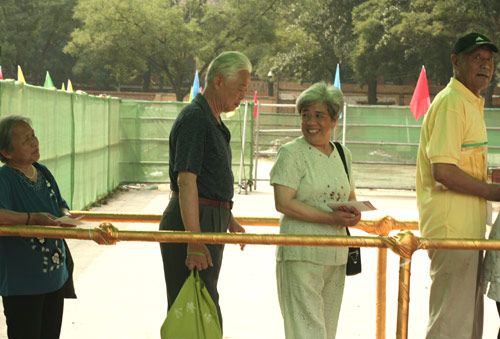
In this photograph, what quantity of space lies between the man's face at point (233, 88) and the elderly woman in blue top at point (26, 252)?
99 centimetres

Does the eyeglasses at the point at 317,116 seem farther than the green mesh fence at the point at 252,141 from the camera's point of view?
No

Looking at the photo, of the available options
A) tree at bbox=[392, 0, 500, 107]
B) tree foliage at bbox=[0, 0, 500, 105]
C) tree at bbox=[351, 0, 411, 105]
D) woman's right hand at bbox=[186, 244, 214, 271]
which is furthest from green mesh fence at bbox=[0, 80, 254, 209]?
tree at bbox=[351, 0, 411, 105]

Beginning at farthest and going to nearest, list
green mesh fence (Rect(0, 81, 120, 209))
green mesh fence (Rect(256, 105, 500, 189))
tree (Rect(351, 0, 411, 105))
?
tree (Rect(351, 0, 411, 105)) → green mesh fence (Rect(256, 105, 500, 189)) → green mesh fence (Rect(0, 81, 120, 209))

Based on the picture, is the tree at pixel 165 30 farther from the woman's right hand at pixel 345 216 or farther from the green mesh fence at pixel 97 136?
the woman's right hand at pixel 345 216

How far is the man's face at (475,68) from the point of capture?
3570 mm

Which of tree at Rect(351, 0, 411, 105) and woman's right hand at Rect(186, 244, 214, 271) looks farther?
tree at Rect(351, 0, 411, 105)

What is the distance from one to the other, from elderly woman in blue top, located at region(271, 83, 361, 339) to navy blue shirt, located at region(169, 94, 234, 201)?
0.89ft

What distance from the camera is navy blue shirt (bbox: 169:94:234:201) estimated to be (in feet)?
11.4

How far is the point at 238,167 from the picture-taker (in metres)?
18.2

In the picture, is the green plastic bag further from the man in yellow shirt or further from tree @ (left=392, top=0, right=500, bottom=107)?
tree @ (left=392, top=0, right=500, bottom=107)

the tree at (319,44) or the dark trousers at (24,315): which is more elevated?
the tree at (319,44)

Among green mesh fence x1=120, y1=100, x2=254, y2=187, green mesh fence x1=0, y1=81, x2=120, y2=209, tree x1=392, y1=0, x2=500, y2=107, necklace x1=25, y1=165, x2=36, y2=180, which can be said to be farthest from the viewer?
tree x1=392, y1=0, x2=500, y2=107

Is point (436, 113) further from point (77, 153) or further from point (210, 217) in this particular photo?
point (77, 153)

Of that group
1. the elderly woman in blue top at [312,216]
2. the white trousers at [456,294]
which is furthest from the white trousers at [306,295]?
the white trousers at [456,294]
